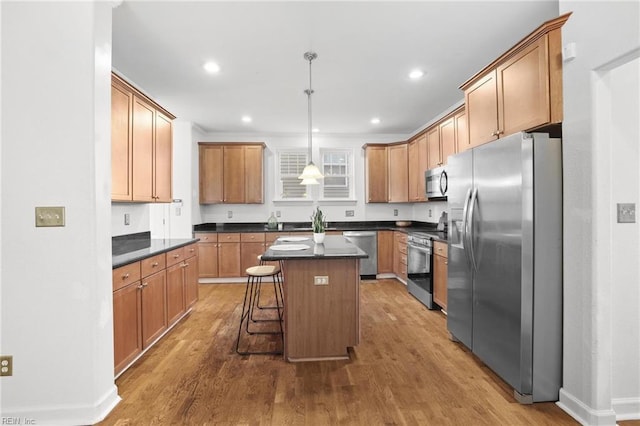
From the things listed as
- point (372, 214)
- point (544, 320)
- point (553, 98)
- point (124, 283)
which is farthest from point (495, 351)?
point (372, 214)

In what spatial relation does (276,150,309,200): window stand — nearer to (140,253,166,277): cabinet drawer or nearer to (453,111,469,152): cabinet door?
(453,111,469,152): cabinet door

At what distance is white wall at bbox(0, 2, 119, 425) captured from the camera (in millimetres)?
1823

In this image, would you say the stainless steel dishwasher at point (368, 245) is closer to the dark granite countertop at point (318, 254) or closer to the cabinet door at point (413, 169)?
the cabinet door at point (413, 169)

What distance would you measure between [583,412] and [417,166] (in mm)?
3882

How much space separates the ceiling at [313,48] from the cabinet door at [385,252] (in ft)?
7.28

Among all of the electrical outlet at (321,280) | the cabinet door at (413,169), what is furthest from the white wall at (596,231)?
the cabinet door at (413,169)

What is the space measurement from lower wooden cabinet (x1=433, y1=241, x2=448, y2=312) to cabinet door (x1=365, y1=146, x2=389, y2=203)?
2.21 m

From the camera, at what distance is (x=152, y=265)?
2756 mm

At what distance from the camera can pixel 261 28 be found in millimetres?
2535

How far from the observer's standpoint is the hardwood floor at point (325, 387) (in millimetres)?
1878

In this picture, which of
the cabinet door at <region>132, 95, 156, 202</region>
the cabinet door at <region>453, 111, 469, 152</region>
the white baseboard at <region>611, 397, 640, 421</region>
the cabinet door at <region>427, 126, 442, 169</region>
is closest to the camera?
the white baseboard at <region>611, 397, 640, 421</region>

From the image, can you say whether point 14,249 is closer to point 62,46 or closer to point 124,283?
point 124,283

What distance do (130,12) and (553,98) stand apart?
3039 millimetres

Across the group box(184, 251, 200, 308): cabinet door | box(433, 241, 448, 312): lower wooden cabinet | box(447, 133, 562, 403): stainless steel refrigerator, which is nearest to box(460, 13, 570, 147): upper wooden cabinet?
box(447, 133, 562, 403): stainless steel refrigerator
